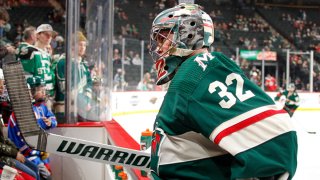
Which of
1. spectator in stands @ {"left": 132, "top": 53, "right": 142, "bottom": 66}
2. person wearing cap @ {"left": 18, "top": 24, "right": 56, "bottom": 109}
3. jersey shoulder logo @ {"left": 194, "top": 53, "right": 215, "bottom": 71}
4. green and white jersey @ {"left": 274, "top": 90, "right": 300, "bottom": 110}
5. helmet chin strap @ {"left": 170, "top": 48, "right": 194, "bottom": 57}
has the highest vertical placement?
helmet chin strap @ {"left": 170, "top": 48, "right": 194, "bottom": 57}

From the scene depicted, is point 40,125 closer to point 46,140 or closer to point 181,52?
point 46,140

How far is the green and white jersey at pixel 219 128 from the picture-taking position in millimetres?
872

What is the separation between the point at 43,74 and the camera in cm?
342

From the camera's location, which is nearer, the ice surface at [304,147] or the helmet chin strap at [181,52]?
the helmet chin strap at [181,52]

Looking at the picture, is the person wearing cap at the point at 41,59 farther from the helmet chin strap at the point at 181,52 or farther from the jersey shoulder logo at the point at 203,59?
the jersey shoulder logo at the point at 203,59

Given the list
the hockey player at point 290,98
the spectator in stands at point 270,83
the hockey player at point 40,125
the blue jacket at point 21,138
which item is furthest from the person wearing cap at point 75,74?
the hockey player at point 290,98

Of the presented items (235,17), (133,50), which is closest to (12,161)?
(133,50)

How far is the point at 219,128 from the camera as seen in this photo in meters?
0.90

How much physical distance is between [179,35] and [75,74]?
2597mm

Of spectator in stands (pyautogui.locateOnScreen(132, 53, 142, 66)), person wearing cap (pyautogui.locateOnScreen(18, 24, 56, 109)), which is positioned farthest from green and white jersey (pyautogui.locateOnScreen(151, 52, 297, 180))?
spectator in stands (pyautogui.locateOnScreen(132, 53, 142, 66))

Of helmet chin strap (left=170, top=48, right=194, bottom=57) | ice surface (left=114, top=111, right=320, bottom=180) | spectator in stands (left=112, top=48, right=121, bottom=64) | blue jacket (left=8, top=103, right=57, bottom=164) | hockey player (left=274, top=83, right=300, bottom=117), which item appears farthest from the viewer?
hockey player (left=274, top=83, right=300, bottom=117)

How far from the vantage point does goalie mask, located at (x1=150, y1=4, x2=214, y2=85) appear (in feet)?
3.57

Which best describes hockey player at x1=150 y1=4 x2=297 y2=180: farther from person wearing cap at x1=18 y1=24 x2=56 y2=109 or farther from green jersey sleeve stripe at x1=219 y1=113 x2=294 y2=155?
person wearing cap at x1=18 y1=24 x2=56 y2=109

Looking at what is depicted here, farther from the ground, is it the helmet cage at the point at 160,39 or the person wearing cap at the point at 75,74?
the helmet cage at the point at 160,39
